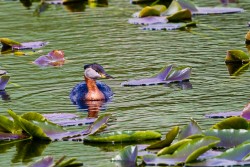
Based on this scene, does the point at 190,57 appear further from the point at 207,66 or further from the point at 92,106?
the point at 92,106

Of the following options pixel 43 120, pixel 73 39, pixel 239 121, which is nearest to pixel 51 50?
pixel 73 39

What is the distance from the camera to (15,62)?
1279cm

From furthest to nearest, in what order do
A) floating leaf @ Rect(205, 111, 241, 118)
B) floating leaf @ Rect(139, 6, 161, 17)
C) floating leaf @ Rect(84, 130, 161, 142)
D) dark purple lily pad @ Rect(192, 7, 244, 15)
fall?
1. dark purple lily pad @ Rect(192, 7, 244, 15)
2. floating leaf @ Rect(139, 6, 161, 17)
3. floating leaf @ Rect(205, 111, 241, 118)
4. floating leaf @ Rect(84, 130, 161, 142)

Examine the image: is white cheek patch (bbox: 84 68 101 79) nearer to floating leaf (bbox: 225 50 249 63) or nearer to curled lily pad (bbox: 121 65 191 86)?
curled lily pad (bbox: 121 65 191 86)

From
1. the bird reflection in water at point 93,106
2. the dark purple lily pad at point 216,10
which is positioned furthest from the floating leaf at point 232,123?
the dark purple lily pad at point 216,10

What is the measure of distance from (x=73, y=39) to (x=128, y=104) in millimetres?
3948

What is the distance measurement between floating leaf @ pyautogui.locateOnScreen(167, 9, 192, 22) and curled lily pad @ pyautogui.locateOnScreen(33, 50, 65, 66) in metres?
2.57

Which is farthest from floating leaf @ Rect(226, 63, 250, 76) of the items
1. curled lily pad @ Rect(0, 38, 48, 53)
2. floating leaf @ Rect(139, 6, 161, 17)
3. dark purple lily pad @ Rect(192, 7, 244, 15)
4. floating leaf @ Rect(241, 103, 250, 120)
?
dark purple lily pad @ Rect(192, 7, 244, 15)

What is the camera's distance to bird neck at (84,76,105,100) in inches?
429

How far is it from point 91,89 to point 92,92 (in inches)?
1.7

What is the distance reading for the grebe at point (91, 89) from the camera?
35.4 ft

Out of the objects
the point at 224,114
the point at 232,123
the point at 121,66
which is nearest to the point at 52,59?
the point at 121,66

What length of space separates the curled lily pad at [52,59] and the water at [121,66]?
0.15 metres

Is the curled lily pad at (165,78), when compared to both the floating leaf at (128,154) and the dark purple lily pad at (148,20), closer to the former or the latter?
the floating leaf at (128,154)
